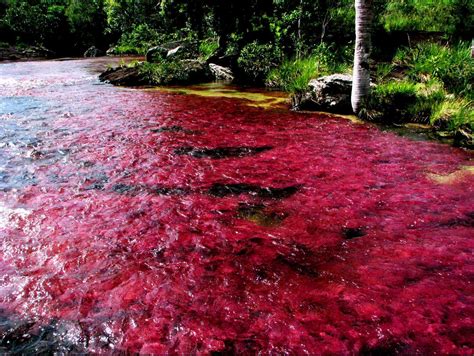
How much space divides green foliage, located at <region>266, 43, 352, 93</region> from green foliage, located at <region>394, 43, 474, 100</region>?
197 cm

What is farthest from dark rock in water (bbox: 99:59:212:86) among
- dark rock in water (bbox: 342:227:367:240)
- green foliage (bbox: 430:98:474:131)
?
dark rock in water (bbox: 342:227:367:240)

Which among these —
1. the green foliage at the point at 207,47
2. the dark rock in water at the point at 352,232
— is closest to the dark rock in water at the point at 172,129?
the dark rock in water at the point at 352,232

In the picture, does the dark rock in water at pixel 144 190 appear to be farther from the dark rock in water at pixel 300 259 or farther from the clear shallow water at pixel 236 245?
the dark rock in water at pixel 300 259

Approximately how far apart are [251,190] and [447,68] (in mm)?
7078

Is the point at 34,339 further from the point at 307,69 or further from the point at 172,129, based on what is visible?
the point at 307,69

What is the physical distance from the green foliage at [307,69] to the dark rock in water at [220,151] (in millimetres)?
4239

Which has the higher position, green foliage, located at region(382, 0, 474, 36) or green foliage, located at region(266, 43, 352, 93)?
green foliage, located at region(382, 0, 474, 36)

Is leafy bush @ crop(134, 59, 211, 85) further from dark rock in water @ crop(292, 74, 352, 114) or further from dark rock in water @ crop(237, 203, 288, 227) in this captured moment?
dark rock in water @ crop(237, 203, 288, 227)

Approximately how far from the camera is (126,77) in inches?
561

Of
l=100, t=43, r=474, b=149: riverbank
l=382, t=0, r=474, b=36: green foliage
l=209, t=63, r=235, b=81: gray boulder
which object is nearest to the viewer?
l=100, t=43, r=474, b=149: riverbank

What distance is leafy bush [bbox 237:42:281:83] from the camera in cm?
1373

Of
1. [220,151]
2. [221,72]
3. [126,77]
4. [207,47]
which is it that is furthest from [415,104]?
[207,47]

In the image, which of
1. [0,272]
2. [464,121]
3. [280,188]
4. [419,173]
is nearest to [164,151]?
[280,188]

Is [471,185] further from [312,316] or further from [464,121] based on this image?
[312,316]
